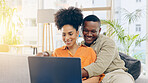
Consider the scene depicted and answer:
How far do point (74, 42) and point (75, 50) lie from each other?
0.07m

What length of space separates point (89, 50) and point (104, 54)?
0.56ft

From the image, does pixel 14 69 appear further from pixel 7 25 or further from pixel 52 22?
pixel 7 25

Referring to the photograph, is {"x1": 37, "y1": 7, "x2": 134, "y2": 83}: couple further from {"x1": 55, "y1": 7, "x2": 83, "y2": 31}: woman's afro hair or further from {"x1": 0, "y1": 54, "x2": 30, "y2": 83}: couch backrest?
{"x1": 0, "y1": 54, "x2": 30, "y2": 83}: couch backrest

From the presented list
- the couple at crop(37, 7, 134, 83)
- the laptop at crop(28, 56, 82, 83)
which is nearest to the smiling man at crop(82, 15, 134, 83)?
the couple at crop(37, 7, 134, 83)

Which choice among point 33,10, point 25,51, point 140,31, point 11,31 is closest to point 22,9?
point 33,10

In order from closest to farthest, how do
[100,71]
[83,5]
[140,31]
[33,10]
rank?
[100,71]
[140,31]
[83,5]
[33,10]

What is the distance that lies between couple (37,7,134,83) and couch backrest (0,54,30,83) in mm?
256

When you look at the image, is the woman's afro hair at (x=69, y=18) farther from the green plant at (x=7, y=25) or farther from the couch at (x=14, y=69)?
the green plant at (x=7, y=25)

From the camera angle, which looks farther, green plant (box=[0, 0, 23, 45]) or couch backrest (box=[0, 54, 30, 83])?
green plant (box=[0, 0, 23, 45])

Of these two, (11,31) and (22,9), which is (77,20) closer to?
(11,31)

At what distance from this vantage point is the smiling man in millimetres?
1547

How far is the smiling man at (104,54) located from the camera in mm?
1547

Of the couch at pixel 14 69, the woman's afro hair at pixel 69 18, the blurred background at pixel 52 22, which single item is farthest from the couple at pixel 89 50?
the blurred background at pixel 52 22

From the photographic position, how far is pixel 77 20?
61.5 inches
